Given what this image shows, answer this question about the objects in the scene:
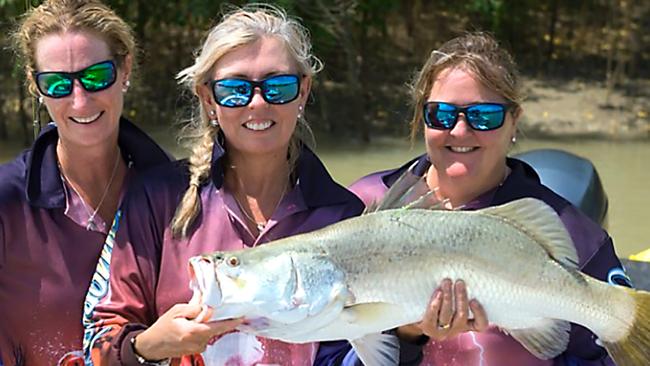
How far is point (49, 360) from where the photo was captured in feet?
10.1

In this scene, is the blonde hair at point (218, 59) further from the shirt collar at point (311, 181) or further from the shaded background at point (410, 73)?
the shaded background at point (410, 73)

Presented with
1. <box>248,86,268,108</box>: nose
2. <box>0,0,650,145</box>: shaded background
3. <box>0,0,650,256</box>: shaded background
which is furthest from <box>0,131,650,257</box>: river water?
<box>248,86,268,108</box>: nose

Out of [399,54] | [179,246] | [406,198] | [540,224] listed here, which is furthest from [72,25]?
[399,54]

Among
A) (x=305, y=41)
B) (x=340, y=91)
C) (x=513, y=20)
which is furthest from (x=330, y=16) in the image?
(x=305, y=41)

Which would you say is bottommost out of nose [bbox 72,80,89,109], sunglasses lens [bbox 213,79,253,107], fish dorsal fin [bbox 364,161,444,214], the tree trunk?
the tree trunk

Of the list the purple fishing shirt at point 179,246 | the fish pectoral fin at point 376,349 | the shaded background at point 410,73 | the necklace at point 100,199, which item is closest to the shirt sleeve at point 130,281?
the purple fishing shirt at point 179,246

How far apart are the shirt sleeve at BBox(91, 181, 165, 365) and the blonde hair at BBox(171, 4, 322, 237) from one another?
0.31 feet

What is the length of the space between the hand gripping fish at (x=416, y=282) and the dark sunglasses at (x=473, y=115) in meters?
0.33

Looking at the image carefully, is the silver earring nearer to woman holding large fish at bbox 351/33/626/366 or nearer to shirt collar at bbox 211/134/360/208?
shirt collar at bbox 211/134/360/208

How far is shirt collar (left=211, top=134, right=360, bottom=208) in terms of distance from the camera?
116 inches

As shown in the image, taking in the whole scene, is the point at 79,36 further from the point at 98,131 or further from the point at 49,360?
the point at 49,360

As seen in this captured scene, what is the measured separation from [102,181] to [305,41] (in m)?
0.85

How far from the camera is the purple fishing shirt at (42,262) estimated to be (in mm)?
2973

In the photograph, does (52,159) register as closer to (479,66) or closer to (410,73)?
(479,66)
